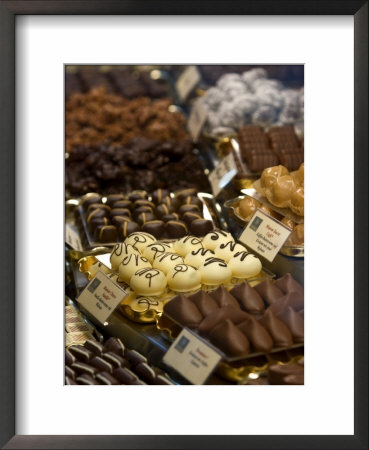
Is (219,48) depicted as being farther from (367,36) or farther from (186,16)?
(367,36)

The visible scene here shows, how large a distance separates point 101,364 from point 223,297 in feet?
1.25

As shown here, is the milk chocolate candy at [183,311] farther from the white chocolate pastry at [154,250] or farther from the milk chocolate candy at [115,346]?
the white chocolate pastry at [154,250]

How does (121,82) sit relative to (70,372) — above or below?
above

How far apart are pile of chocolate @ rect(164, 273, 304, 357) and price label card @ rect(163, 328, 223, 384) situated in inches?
1.8

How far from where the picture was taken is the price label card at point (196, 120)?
10.4ft

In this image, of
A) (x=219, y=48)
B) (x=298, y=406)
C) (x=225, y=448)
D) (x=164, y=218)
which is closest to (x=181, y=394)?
(x=225, y=448)

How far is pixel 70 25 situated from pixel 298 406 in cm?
93

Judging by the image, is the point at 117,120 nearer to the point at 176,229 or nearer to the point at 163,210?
the point at 163,210

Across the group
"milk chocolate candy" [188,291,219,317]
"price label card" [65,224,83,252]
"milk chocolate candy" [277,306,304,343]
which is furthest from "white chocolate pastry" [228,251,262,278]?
"price label card" [65,224,83,252]

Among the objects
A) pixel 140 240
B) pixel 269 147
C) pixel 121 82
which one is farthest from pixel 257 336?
pixel 121 82

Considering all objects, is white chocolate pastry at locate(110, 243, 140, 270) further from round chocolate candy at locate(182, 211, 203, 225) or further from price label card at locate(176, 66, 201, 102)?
price label card at locate(176, 66, 201, 102)

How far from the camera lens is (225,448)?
1249 millimetres

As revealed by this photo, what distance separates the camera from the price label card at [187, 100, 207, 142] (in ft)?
10.4

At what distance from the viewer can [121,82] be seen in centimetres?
397
